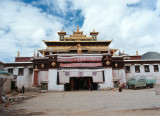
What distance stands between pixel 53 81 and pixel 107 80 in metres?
8.92

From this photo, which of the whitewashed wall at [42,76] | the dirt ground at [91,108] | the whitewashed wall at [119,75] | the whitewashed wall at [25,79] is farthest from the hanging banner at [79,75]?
the dirt ground at [91,108]

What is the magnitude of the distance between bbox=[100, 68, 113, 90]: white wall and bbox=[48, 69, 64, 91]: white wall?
6863 millimetres

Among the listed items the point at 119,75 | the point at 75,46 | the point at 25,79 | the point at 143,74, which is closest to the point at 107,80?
the point at 119,75

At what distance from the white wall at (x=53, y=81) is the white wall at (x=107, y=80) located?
6863 mm

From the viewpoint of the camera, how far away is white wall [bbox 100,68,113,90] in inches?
879

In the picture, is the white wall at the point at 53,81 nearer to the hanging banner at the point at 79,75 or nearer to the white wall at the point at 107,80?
the hanging banner at the point at 79,75

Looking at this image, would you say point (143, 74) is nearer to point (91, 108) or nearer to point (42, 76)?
point (42, 76)

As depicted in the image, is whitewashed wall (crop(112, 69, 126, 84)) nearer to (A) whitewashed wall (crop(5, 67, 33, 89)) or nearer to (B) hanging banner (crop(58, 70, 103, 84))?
(B) hanging banner (crop(58, 70, 103, 84))

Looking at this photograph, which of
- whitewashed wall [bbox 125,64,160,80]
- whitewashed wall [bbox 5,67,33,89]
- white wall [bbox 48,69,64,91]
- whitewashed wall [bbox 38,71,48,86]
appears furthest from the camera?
whitewashed wall [bbox 125,64,160,80]

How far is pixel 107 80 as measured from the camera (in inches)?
889

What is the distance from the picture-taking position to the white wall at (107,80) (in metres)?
22.3

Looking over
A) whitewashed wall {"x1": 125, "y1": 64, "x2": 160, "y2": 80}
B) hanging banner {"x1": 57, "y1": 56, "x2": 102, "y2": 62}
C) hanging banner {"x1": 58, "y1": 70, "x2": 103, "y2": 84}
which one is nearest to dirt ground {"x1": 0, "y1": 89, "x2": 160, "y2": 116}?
hanging banner {"x1": 58, "y1": 70, "x2": 103, "y2": 84}

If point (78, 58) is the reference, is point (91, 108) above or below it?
below

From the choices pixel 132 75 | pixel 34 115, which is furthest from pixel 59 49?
pixel 34 115
